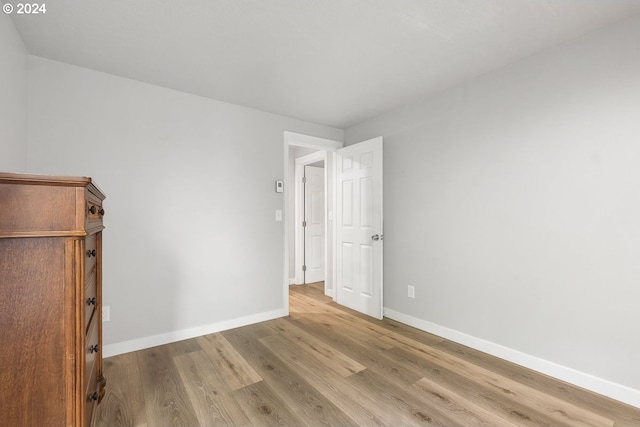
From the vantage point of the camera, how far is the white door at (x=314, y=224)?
5.11 metres

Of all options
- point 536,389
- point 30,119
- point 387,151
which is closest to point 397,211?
point 387,151

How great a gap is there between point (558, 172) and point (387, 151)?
1.62 metres

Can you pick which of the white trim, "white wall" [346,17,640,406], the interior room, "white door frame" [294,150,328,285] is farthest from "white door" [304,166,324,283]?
"white wall" [346,17,640,406]

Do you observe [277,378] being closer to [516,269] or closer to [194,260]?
[194,260]

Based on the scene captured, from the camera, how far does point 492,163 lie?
8.09 feet

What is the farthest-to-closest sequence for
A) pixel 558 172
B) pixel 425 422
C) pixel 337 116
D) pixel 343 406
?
1. pixel 337 116
2. pixel 558 172
3. pixel 343 406
4. pixel 425 422

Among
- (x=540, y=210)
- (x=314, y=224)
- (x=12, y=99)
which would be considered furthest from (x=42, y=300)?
(x=314, y=224)

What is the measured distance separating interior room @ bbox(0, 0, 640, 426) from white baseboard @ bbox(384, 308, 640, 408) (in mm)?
12

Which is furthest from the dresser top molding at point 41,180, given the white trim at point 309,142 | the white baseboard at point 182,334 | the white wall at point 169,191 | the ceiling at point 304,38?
the white trim at point 309,142

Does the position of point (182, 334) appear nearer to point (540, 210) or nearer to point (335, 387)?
point (335, 387)

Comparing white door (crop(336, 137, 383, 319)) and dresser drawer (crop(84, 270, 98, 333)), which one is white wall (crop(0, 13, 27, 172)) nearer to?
dresser drawer (crop(84, 270, 98, 333))

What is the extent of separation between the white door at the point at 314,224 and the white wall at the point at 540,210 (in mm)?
2298

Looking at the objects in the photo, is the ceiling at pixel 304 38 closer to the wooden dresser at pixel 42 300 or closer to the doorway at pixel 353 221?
the doorway at pixel 353 221

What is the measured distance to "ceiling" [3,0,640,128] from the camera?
1.70 m
